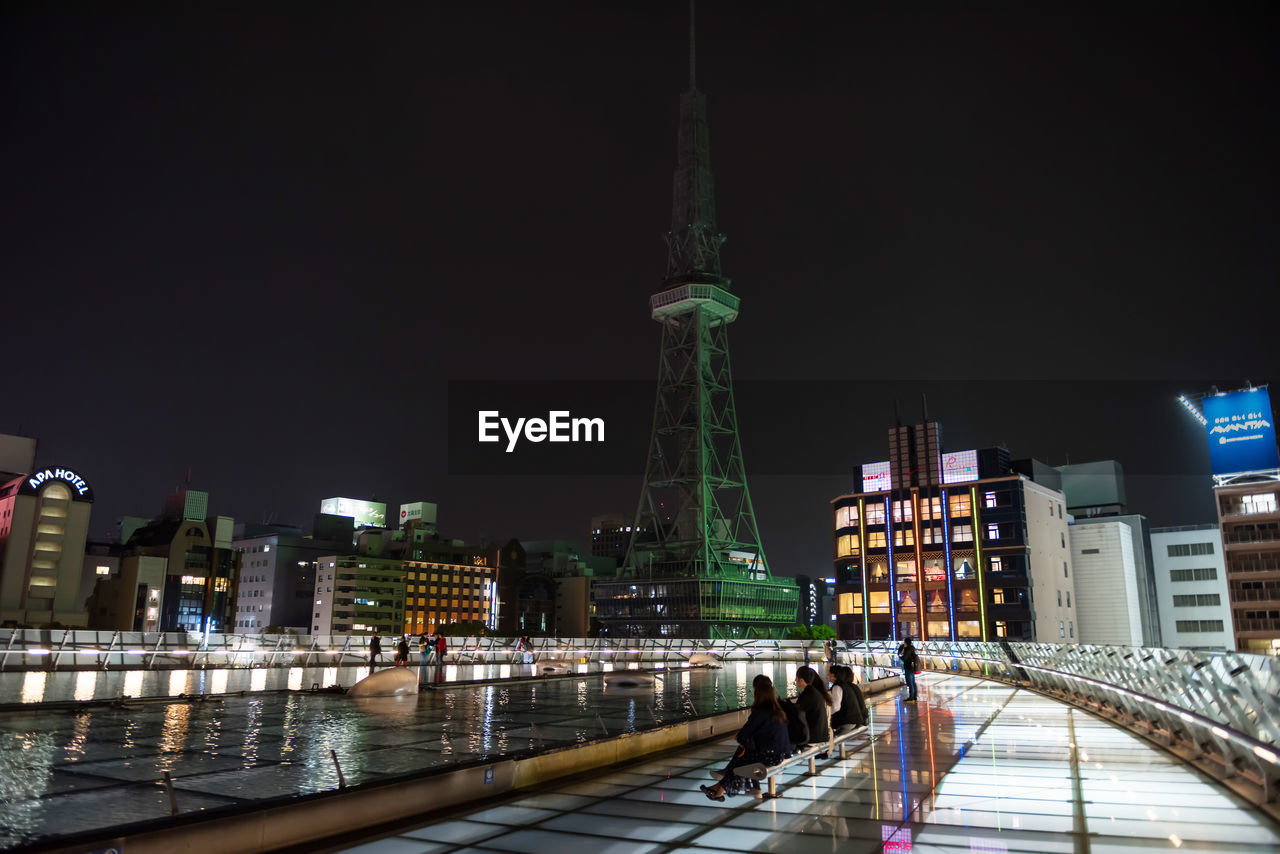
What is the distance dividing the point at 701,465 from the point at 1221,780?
133764 millimetres

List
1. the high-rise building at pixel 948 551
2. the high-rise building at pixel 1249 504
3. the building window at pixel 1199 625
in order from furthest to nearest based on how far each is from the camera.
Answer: the building window at pixel 1199 625 < the high-rise building at pixel 948 551 < the high-rise building at pixel 1249 504

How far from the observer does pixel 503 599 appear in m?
189

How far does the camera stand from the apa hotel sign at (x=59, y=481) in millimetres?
118875

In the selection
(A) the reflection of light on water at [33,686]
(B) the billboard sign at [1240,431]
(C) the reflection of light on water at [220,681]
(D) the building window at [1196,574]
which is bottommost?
A: (C) the reflection of light on water at [220,681]

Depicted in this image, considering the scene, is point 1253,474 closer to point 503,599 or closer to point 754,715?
point 754,715

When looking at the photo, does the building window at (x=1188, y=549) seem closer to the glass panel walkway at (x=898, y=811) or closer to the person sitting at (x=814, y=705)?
the glass panel walkway at (x=898, y=811)

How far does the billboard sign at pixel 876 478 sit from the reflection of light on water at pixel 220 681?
99.8 metres

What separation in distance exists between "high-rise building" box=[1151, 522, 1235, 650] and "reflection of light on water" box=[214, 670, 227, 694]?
116 metres

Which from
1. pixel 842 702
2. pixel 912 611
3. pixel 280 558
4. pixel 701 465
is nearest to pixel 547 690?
pixel 842 702

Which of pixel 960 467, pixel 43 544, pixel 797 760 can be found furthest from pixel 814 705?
pixel 43 544

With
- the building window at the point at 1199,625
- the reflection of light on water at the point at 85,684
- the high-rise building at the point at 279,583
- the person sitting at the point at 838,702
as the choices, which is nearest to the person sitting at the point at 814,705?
the person sitting at the point at 838,702

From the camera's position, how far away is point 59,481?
4791 inches

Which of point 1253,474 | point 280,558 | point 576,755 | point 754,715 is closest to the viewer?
point 754,715

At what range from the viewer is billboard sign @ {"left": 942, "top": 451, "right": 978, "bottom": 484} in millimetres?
112062
